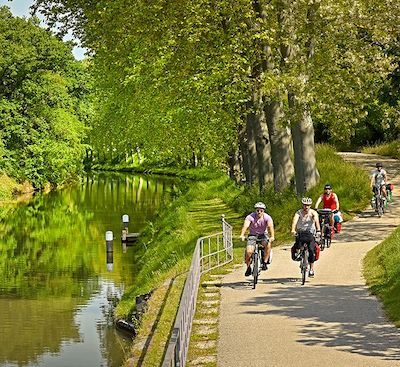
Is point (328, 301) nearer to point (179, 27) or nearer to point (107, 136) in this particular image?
point (179, 27)

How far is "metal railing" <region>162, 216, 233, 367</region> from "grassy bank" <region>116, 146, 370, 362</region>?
0.52 m

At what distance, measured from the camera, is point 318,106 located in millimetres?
24484

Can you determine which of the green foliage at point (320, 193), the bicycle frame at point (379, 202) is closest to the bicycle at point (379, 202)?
the bicycle frame at point (379, 202)

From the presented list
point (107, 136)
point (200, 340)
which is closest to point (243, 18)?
point (200, 340)

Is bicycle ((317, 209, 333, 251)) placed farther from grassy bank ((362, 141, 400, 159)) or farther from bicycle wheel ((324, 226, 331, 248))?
grassy bank ((362, 141, 400, 159))

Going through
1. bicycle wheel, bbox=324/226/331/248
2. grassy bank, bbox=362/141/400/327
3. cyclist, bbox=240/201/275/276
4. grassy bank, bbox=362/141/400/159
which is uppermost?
grassy bank, bbox=362/141/400/159

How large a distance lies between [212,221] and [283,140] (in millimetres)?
5602

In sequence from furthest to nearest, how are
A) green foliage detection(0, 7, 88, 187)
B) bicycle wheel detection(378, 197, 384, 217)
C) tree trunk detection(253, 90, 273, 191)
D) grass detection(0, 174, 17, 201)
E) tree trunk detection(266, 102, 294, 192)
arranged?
1. green foliage detection(0, 7, 88, 187)
2. grass detection(0, 174, 17, 201)
3. tree trunk detection(253, 90, 273, 191)
4. tree trunk detection(266, 102, 294, 192)
5. bicycle wheel detection(378, 197, 384, 217)

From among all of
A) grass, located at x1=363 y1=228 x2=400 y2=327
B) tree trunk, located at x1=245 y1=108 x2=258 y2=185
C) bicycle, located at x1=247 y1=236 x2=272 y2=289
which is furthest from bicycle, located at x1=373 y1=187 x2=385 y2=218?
tree trunk, located at x1=245 y1=108 x2=258 y2=185

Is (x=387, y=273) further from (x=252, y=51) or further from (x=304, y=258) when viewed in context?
(x=252, y=51)

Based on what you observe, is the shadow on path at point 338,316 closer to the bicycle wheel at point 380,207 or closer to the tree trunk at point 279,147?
the bicycle wheel at point 380,207

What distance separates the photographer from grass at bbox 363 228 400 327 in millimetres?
15062

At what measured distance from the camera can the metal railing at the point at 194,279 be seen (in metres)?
10.2

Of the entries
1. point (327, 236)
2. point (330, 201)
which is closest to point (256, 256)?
point (327, 236)
